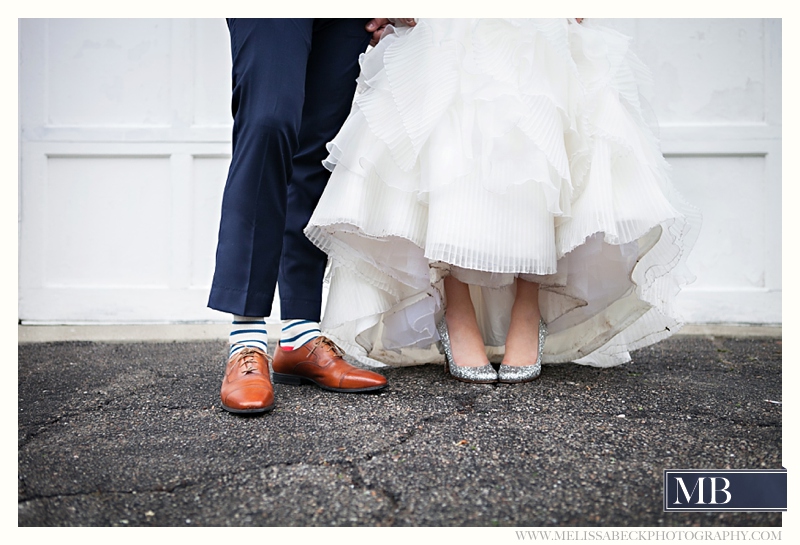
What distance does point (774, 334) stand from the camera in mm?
2094

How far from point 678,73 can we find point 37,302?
108 inches

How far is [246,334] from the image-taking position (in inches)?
44.4

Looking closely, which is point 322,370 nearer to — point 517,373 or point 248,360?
point 248,360

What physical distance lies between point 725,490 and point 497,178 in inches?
26.0

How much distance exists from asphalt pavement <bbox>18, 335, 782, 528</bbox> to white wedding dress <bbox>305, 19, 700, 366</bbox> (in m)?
0.24

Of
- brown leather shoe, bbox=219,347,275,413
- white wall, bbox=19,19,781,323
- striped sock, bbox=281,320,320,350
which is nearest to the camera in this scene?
brown leather shoe, bbox=219,347,275,413

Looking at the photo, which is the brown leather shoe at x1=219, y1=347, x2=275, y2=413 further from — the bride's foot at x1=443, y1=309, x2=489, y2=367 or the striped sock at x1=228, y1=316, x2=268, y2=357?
the bride's foot at x1=443, y1=309, x2=489, y2=367

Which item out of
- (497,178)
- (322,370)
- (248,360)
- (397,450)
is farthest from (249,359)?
(497,178)

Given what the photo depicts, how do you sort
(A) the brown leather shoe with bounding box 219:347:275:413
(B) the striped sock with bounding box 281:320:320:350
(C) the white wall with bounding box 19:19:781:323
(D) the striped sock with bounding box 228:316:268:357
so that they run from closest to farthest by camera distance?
1. (A) the brown leather shoe with bounding box 219:347:275:413
2. (D) the striped sock with bounding box 228:316:268:357
3. (B) the striped sock with bounding box 281:320:320:350
4. (C) the white wall with bounding box 19:19:781:323

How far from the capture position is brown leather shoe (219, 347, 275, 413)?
3.32 ft

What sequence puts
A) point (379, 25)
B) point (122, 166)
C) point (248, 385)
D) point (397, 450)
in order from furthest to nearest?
point (122, 166) < point (379, 25) < point (248, 385) < point (397, 450)

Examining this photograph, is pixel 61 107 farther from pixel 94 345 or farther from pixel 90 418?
pixel 90 418

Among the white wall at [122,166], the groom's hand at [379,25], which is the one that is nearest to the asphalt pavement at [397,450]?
the groom's hand at [379,25]

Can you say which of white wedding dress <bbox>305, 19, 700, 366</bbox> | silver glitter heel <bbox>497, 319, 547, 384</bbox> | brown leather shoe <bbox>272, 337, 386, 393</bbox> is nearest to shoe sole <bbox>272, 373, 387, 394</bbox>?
brown leather shoe <bbox>272, 337, 386, 393</bbox>
